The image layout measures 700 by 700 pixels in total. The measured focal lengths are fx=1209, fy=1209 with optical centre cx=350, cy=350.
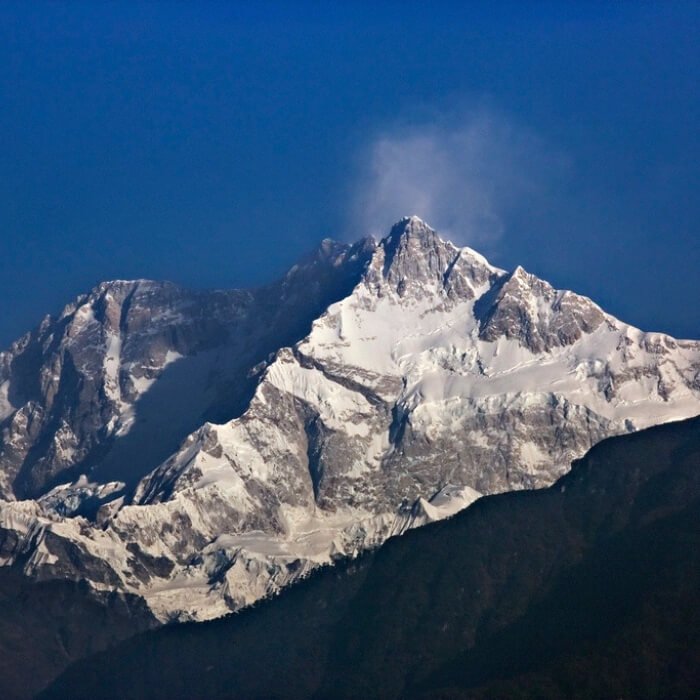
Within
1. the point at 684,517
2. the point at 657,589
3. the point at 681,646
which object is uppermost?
the point at 684,517

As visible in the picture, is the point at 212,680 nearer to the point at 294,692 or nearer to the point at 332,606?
the point at 294,692

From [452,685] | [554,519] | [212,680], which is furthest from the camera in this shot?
[554,519]

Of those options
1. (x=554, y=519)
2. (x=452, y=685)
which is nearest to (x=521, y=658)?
(x=452, y=685)

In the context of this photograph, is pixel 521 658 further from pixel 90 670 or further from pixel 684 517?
pixel 90 670

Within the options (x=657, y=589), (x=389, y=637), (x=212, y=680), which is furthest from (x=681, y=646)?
(x=212, y=680)

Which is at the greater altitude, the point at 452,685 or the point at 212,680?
the point at 212,680

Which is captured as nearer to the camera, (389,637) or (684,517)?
(389,637)

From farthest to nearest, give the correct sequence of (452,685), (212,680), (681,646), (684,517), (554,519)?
(554,519) → (684,517) → (212,680) → (452,685) → (681,646)
